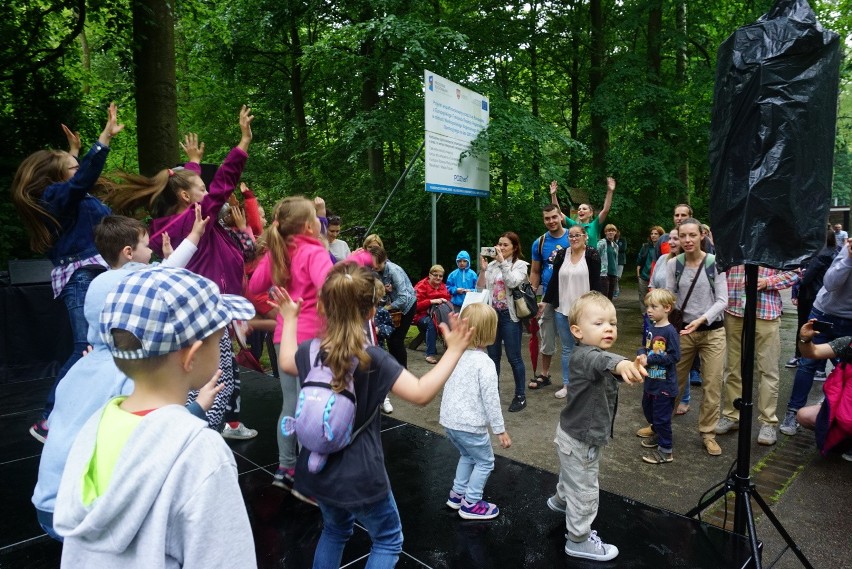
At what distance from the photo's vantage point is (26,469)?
4.02 m

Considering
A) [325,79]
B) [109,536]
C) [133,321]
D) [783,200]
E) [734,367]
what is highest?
[325,79]

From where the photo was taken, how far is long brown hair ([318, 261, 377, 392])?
2.15m

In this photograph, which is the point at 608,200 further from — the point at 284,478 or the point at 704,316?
the point at 284,478

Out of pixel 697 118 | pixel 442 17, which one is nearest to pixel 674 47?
pixel 697 118

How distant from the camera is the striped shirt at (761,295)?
16.1 feet

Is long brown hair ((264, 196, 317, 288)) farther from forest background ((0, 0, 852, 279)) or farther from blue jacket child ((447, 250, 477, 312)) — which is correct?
forest background ((0, 0, 852, 279))

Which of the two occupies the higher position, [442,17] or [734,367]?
[442,17]

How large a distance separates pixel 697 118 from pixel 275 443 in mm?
13233

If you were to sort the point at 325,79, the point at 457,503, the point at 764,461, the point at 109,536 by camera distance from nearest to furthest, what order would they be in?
the point at 109,536 < the point at 457,503 < the point at 764,461 < the point at 325,79

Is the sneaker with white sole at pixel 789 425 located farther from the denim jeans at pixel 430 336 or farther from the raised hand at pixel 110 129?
the raised hand at pixel 110 129

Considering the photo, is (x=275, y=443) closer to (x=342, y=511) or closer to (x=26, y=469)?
(x=26, y=469)

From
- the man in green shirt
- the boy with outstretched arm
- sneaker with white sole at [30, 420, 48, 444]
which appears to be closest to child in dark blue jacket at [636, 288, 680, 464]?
the boy with outstretched arm

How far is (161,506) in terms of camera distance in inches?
43.6

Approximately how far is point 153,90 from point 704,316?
294 inches
